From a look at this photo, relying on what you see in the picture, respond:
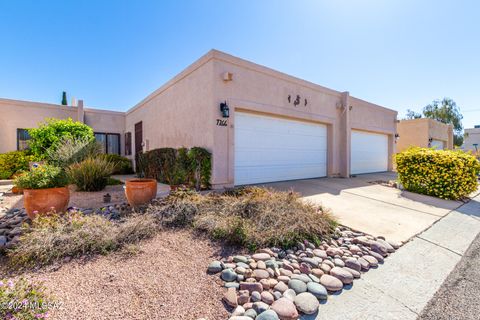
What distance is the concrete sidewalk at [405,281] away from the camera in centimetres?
195

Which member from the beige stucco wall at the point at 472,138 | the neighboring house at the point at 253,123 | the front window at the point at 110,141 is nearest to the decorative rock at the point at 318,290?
the neighboring house at the point at 253,123

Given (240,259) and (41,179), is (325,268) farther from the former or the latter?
(41,179)

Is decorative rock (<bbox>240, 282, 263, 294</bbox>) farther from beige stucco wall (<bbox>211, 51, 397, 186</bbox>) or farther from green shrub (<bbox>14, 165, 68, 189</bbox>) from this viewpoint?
beige stucco wall (<bbox>211, 51, 397, 186</bbox>)

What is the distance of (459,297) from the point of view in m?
2.15

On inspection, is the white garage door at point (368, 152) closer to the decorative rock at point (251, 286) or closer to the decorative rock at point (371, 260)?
the decorative rock at point (371, 260)

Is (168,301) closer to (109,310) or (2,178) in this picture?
(109,310)

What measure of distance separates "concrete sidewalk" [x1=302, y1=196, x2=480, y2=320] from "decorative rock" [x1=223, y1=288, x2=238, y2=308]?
2.20 feet

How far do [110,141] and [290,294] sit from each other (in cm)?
1439

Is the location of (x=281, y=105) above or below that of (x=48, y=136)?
above

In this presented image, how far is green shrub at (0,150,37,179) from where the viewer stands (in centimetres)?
924

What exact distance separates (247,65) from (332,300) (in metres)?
6.51

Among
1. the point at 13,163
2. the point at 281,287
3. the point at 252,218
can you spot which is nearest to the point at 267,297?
the point at 281,287

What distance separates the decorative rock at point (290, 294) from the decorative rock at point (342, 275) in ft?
2.02

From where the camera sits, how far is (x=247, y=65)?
685 cm
